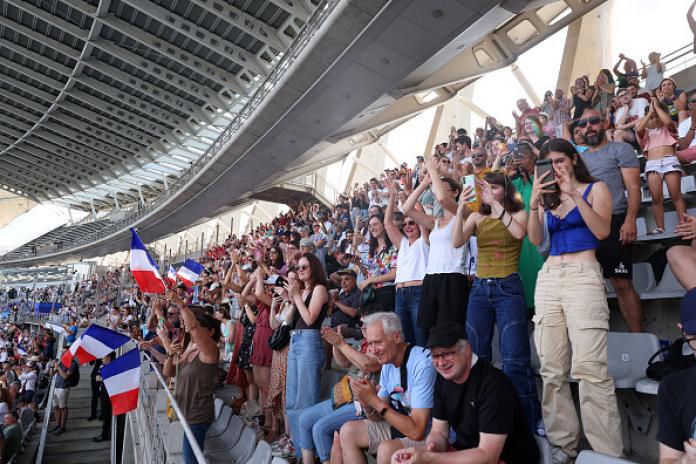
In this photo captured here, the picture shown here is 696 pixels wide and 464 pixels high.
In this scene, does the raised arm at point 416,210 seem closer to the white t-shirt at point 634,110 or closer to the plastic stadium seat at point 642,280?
the plastic stadium seat at point 642,280

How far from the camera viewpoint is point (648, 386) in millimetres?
2672

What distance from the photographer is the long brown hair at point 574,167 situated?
9.84 ft

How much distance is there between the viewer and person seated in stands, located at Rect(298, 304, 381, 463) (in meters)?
3.30

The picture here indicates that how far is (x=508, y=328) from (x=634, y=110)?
4.24m

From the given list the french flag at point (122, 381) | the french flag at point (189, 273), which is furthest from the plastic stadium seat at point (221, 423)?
the french flag at point (189, 273)

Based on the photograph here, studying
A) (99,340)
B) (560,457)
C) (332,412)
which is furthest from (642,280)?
(99,340)

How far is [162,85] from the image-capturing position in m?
26.1

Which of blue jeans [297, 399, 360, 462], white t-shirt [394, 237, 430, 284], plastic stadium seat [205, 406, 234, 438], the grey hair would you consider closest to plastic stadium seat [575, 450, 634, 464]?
the grey hair

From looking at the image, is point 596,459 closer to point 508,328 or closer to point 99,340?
point 508,328

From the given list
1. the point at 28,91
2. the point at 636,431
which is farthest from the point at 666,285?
the point at 28,91

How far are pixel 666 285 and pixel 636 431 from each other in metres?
1.02

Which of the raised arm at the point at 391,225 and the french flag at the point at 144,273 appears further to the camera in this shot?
the french flag at the point at 144,273

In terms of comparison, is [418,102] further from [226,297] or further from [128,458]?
[128,458]

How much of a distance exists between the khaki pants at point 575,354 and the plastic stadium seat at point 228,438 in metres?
3.13
